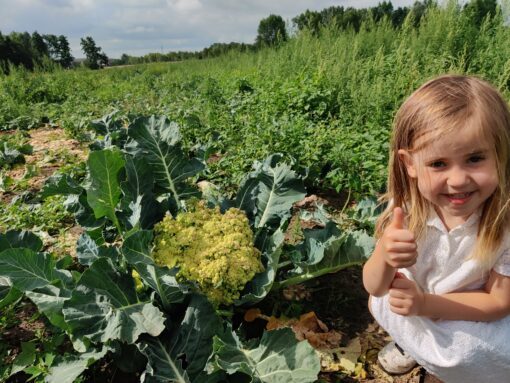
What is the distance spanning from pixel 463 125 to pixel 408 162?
234 mm

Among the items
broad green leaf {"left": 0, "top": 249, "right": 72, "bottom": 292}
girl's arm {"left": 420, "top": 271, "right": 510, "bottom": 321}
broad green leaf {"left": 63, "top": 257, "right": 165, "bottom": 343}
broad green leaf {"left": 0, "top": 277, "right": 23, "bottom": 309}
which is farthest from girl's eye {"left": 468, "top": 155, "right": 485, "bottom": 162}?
broad green leaf {"left": 0, "top": 277, "right": 23, "bottom": 309}

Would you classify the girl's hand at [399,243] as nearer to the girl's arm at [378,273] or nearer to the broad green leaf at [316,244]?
the girl's arm at [378,273]

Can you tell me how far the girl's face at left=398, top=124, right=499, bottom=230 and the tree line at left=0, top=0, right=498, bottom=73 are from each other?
5831 millimetres

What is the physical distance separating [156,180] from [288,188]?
0.82 metres

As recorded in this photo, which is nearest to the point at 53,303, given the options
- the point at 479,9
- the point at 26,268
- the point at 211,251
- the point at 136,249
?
the point at 26,268

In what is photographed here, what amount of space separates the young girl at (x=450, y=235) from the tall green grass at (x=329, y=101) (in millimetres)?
1379

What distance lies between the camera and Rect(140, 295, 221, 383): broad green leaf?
1.63 m

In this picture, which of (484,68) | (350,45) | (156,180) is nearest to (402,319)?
(156,180)

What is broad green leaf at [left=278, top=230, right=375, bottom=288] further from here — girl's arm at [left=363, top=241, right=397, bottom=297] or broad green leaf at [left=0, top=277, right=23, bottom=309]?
broad green leaf at [left=0, top=277, right=23, bottom=309]

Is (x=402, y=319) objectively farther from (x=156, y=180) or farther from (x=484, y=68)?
(x=484, y=68)

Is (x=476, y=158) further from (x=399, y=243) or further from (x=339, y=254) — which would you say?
(x=339, y=254)

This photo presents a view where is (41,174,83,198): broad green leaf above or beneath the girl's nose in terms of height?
beneath

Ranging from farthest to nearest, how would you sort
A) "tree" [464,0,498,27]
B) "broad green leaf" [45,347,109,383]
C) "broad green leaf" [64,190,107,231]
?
"tree" [464,0,498,27]
"broad green leaf" [64,190,107,231]
"broad green leaf" [45,347,109,383]

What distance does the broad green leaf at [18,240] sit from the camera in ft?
6.83
